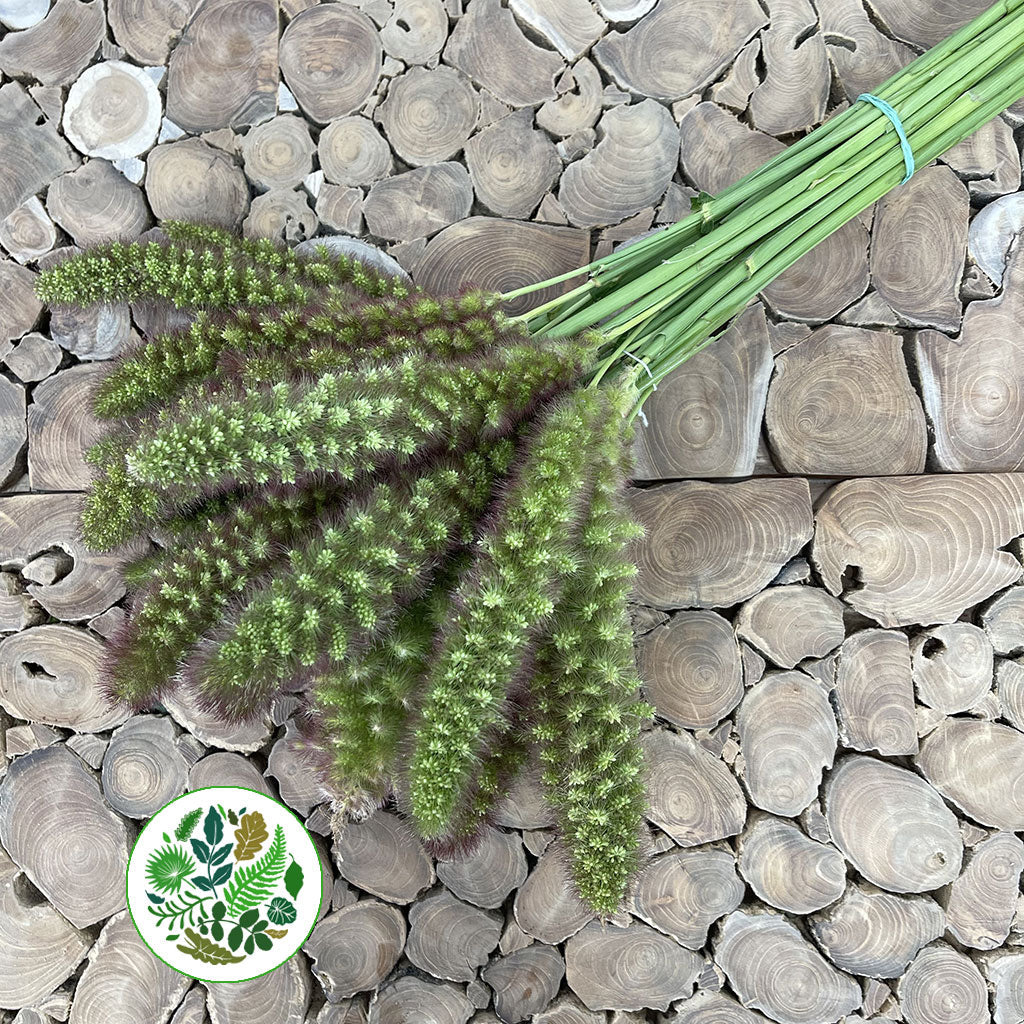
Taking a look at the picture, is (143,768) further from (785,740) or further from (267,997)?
(785,740)

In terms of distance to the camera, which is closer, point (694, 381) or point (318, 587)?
point (318, 587)

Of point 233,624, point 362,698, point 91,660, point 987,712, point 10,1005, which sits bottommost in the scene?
point 10,1005

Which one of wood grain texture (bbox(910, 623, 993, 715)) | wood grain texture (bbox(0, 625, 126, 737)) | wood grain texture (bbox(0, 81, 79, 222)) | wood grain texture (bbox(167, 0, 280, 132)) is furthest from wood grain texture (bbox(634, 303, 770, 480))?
wood grain texture (bbox(0, 81, 79, 222))

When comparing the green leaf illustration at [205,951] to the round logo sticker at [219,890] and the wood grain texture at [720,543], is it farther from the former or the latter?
the wood grain texture at [720,543]

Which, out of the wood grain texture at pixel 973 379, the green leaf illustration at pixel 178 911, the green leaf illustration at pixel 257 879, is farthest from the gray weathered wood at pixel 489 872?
the wood grain texture at pixel 973 379

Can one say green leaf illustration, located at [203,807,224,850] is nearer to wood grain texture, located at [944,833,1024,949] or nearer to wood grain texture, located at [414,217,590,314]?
wood grain texture, located at [414,217,590,314]

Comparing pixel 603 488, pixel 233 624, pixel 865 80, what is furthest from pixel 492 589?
pixel 865 80

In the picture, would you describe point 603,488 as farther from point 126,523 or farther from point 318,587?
point 126,523

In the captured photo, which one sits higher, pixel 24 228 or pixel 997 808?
pixel 24 228
